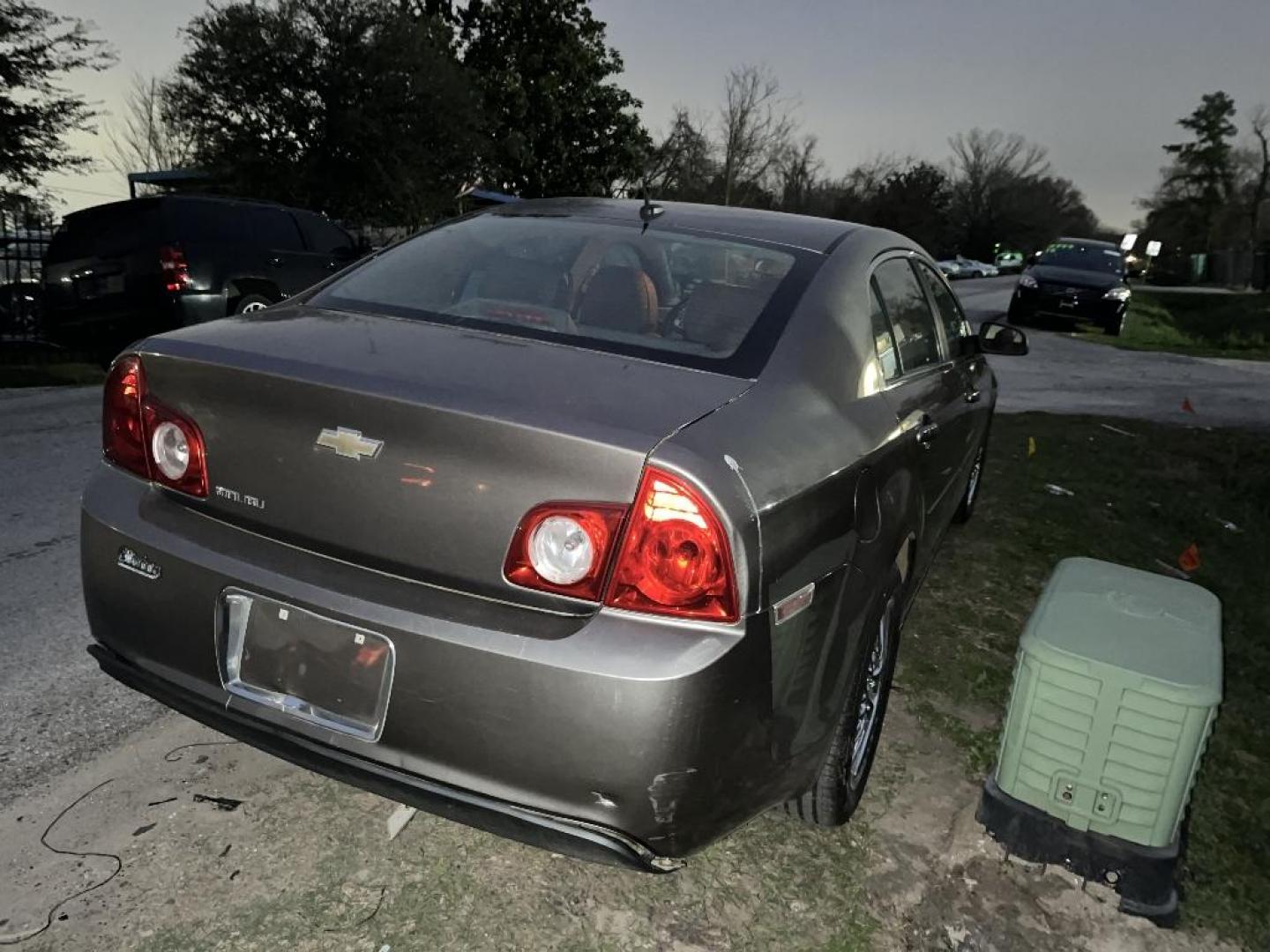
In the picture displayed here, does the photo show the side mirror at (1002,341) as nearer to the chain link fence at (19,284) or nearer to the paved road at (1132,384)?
the paved road at (1132,384)

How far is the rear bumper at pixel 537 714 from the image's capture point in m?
1.79

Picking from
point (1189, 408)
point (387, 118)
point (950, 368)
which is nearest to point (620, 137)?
point (387, 118)

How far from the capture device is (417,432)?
1.91 m

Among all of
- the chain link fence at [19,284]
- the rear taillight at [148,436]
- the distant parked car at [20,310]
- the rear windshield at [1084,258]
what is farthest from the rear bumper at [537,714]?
the rear windshield at [1084,258]

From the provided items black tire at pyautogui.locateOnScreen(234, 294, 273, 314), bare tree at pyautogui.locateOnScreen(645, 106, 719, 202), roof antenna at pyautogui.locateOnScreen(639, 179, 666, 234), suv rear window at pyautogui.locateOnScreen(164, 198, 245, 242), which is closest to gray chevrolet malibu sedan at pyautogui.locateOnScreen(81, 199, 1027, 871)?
roof antenna at pyautogui.locateOnScreen(639, 179, 666, 234)

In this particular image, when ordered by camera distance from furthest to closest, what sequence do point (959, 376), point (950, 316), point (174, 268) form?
point (174, 268)
point (950, 316)
point (959, 376)

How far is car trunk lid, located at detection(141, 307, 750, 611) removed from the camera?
6.08 ft

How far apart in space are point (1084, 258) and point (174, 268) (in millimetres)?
17072

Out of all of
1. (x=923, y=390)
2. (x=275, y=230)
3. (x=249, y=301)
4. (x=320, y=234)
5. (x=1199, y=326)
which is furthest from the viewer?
(x=1199, y=326)

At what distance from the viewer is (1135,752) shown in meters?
2.42

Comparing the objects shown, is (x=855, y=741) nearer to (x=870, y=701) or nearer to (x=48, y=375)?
(x=870, y=701)

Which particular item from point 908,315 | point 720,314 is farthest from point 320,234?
point 720,314

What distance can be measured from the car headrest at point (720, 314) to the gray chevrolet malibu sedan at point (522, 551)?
0.04ft

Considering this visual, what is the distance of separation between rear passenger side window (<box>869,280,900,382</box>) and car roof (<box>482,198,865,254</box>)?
0.69ft
